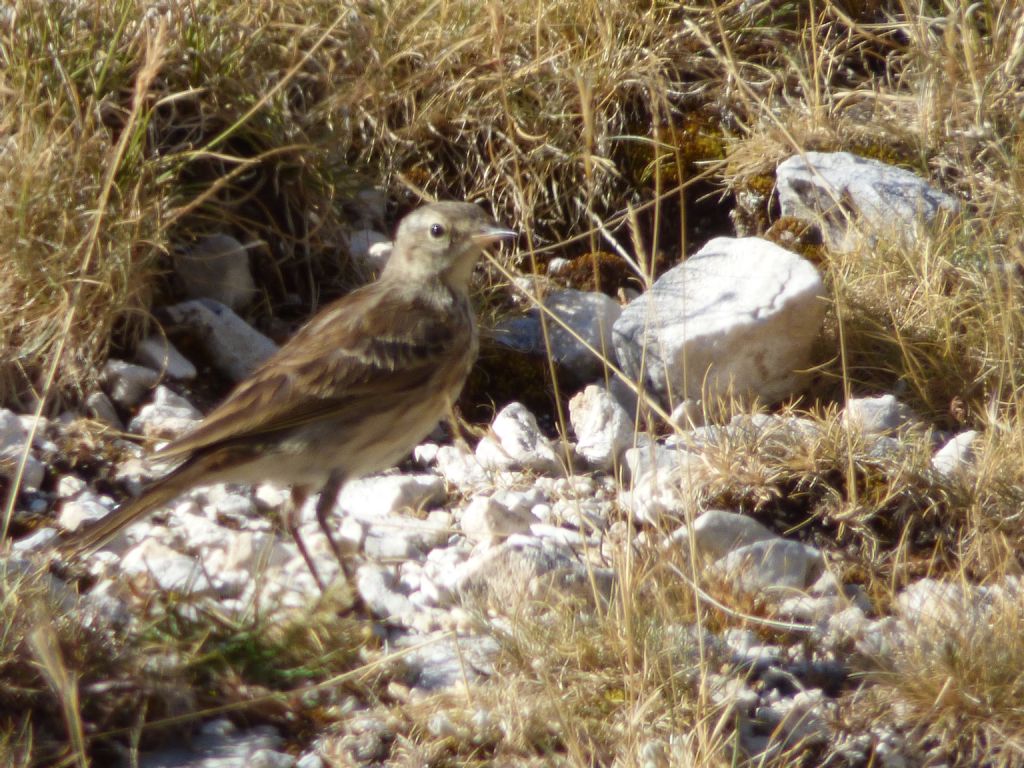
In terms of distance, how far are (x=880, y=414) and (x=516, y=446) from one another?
1361mm

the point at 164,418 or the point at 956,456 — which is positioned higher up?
the point at 164,418

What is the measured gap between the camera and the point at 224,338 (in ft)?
18.6

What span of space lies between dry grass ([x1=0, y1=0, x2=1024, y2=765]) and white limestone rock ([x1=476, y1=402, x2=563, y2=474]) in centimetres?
68

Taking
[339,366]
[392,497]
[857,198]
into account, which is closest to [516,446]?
[392,497]

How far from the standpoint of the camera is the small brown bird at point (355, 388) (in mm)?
4672

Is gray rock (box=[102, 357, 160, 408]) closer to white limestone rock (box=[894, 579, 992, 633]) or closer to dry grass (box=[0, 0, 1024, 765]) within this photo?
dry grass (box=[0, 0, 1024, 765])

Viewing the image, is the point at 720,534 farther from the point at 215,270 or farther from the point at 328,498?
the point at 215,270

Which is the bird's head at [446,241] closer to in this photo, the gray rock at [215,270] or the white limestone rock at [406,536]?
the gray rock at [215,270]

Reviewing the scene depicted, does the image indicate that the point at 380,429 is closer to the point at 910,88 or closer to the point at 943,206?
the point at 943,206

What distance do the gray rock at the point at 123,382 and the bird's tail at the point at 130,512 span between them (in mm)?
934

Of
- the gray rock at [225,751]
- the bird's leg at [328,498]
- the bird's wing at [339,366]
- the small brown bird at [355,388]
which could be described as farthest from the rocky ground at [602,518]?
the bird's wing at [339,366]

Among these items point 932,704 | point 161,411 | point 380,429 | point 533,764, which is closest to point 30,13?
point 161,411

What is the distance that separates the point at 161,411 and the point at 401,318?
3.16 ft

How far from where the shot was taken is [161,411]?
208 inches
